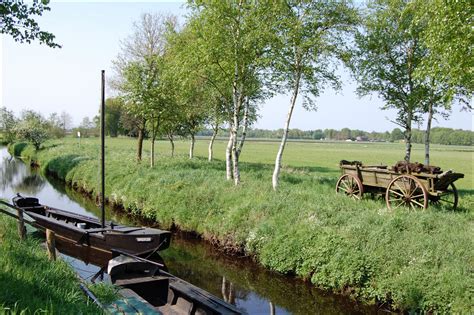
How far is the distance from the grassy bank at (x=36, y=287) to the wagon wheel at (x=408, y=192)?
10.1 m

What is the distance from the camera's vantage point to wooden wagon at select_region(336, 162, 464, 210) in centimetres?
1298

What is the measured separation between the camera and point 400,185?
13.8 meters

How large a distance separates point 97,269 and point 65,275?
224 inches

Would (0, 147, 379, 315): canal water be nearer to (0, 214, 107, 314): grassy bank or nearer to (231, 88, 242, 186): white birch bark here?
(0, 214, 107, 314): grassy bank

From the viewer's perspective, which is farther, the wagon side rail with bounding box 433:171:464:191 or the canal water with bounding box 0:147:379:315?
the wagon side rail with bounding box 433:171:464:191

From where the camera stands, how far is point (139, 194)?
20859 mm

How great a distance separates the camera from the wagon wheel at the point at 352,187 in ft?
50.7

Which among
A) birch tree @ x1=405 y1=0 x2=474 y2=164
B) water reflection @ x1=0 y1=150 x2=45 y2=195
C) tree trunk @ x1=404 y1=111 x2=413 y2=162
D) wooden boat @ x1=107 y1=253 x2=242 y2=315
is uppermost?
birch tree @ x1=405 y1=0 x2=474 y2=164

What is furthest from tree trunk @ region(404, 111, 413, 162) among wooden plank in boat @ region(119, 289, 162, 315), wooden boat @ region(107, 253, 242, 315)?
wooden plank in boat @ region(119, 289, 162, 315)

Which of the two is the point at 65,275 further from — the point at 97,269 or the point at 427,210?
the point at 427,210

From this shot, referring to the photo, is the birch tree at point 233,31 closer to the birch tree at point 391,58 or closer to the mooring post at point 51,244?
the birch tree at point 391,58

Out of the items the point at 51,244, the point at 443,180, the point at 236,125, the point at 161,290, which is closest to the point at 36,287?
the point at 51,244

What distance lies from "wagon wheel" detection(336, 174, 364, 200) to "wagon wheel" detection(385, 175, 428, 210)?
1482 millimetres

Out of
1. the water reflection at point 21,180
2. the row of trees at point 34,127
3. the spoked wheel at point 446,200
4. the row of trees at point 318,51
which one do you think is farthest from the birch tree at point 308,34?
the row of trees at point 34,127
